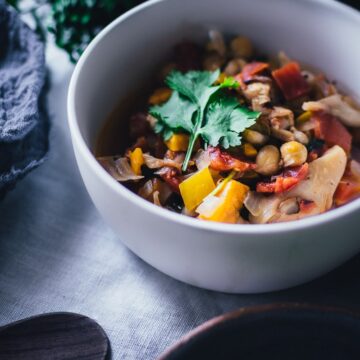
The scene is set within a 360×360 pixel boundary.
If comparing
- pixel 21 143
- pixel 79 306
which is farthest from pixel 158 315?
pixel 21 143

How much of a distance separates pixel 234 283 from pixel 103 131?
1.73 ft

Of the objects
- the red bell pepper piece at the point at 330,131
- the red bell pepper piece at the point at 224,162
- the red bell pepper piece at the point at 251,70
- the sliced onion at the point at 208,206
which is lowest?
the sliced onion at the point at 208,206

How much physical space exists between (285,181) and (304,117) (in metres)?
0.24

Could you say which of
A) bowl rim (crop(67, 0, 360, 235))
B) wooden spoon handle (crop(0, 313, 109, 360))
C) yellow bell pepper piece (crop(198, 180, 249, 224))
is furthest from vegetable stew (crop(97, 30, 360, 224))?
wooden spoon handle (crop(0, 313, 109, 360))

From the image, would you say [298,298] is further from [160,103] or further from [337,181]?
[160,103]

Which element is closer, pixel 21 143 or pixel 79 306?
pixel 79 306

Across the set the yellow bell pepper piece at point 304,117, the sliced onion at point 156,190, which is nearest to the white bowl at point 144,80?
the sliced onion at point 156,190

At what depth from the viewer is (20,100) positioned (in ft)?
5.12

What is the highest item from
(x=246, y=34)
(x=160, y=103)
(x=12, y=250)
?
(x=246, y=34)

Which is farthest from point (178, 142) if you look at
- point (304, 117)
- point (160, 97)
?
point (304, 117)

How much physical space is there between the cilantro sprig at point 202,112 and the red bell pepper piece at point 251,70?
0.14 feet

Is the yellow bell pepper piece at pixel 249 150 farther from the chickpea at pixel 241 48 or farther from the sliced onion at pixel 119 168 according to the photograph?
the chickpea at pixel 241 48

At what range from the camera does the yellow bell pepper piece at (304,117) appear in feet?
4.92

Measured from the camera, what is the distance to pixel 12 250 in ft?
5.00
